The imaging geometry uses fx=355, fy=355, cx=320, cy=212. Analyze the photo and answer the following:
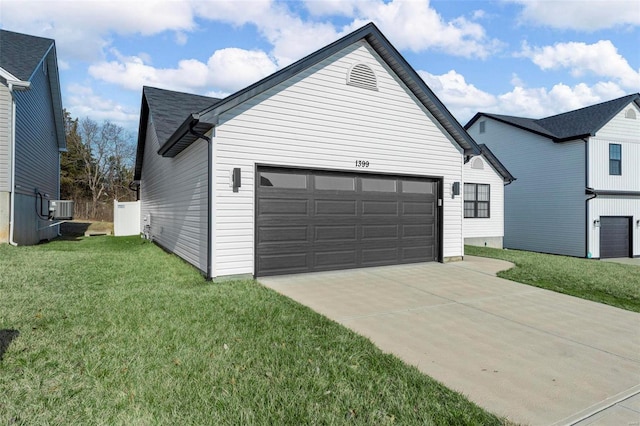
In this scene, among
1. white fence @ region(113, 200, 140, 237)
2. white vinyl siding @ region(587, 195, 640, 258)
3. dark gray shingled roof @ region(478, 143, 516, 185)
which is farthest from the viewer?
white fence @ region(113, 200, 140, 237)

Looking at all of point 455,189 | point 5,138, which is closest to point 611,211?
point 455,189

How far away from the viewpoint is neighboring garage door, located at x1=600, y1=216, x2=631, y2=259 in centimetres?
1720

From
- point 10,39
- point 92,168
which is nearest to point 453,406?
point 10,39

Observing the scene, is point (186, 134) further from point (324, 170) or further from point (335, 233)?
point (335, 233)

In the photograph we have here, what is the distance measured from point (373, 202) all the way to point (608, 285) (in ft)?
17.1

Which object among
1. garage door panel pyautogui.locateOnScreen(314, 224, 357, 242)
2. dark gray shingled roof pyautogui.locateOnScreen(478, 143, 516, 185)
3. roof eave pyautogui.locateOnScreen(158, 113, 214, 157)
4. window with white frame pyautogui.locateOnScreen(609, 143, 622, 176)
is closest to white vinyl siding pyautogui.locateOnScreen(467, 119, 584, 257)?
window with white frame pyautogui.locateOnScreen(609, 143, 622, 176)

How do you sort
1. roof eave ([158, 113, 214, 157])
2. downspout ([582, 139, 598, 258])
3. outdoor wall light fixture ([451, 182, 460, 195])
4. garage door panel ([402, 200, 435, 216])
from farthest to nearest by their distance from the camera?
downspout ([582, 139, 598, 258]) → outdoor wall light fixture ([451, 182, 460, 195]) → garage door panel ([402, 200, 435, 216]) → roof eave ([158, 113, 214, 157])

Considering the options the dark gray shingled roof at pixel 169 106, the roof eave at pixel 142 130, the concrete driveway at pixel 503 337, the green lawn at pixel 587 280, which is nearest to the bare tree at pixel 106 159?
the roof eave at pixel 142 130

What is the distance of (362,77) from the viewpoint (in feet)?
28.0

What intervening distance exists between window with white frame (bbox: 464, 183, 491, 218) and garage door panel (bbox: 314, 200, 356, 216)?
953 centimetres

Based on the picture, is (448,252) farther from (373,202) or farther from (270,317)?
(270,317)

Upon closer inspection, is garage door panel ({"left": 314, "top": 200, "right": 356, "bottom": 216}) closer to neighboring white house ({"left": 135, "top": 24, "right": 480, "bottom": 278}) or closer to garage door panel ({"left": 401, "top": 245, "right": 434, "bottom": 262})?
neighboring white house ({"left": 135, "top": 24, "right": 480, "bottom": 278})

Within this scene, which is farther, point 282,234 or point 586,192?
point 586,192

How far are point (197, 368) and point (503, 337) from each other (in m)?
3.46
